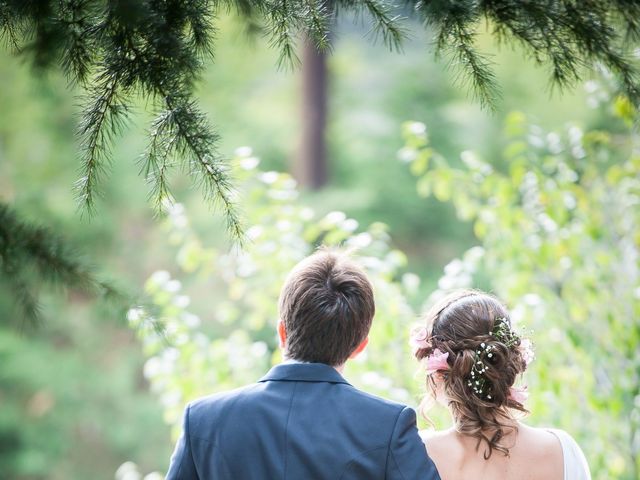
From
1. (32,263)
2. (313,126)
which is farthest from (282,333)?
(313,126)

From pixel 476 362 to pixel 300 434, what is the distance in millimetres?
607

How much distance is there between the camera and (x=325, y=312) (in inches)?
78.7

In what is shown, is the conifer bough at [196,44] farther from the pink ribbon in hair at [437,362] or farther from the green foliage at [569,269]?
the green foliage at [569,269]

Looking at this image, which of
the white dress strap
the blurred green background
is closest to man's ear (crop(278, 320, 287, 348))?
the white dress strap

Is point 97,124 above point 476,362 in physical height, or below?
above

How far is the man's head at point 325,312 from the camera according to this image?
2.00 metres

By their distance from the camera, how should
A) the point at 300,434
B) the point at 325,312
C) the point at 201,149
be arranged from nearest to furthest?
1. the point at 201,149
2. the point at 300,434
3. the point at 325,312

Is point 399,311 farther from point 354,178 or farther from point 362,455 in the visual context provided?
point 354,178

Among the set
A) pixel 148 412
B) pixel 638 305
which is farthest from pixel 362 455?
pixel 148 412

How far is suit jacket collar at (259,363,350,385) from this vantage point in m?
1.97

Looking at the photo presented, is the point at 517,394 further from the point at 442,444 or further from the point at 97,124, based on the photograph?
the point at 97,124

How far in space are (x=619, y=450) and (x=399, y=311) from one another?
4.30 feet

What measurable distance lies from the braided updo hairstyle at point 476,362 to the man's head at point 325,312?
34 centimetres

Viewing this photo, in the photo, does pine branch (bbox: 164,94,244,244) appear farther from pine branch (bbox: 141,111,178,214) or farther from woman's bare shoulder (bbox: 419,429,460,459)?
woman's bare shoulder (bbox: 419,429,460,459)
